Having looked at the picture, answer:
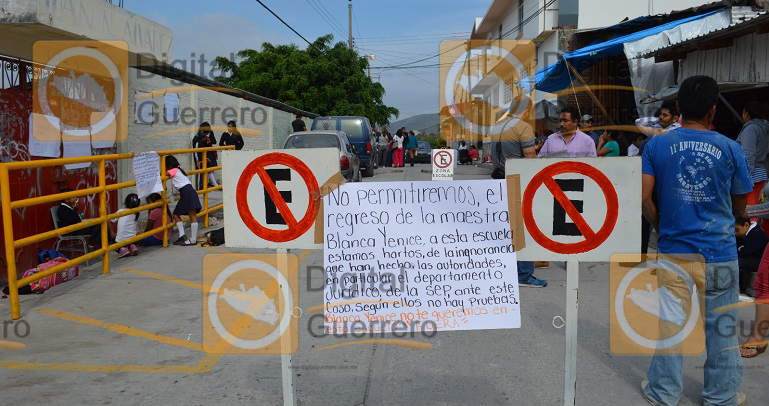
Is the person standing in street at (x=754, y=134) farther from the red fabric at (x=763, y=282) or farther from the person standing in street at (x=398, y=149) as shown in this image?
the person standing in street at (x=398, y=149)

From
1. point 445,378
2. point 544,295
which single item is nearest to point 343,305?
point 445,378

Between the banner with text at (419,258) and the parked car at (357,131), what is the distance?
18748 mm

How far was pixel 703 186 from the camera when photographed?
3852mm

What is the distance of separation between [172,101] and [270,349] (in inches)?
470

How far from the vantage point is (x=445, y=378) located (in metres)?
4.55

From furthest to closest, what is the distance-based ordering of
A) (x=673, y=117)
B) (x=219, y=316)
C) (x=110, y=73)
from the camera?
1. (x=110, y=73)
2. (x=673, y=117)
3. (x=219, y=316)

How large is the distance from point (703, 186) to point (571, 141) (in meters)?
3.51

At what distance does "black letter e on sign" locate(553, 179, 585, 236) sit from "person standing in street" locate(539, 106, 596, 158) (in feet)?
12.8

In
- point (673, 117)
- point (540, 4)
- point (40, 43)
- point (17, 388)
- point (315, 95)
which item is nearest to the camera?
point (17, 388)

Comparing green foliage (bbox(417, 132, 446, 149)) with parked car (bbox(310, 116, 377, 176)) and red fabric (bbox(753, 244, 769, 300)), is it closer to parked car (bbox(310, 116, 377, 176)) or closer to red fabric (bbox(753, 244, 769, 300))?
parked car (bbox(310, 116, 377, 176))

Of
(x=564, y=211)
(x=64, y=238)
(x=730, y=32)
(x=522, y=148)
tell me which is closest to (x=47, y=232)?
(x=64, y=238)

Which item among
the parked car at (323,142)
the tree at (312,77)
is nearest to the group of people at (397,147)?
the tree at (312,77)

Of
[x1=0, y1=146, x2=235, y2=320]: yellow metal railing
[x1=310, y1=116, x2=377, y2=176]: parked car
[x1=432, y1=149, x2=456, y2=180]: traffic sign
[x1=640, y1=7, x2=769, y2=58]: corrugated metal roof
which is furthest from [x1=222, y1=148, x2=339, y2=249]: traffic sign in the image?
[x1=310, y1=116, x2=377, y2=176]: parked car

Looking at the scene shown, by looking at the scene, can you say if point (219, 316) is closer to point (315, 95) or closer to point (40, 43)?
point (40, 43)
